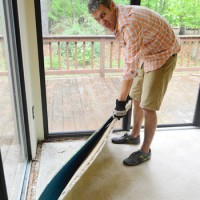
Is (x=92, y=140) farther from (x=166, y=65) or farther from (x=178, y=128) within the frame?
(x=178, y=128)

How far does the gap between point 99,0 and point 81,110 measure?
4.56 ft

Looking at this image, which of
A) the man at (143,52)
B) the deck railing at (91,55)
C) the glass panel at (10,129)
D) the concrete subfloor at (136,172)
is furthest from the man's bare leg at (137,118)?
the glass panel at (10,129)

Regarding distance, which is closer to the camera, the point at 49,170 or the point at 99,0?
the point at 99,0

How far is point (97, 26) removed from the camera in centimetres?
211

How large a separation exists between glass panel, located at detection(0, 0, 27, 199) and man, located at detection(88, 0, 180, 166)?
0.61 meters

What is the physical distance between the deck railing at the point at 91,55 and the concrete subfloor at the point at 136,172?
0.80 m

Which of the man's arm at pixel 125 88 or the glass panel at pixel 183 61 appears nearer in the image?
the man's arm at pixel 125 88

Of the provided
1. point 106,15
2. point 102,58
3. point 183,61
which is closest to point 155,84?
point 106,15

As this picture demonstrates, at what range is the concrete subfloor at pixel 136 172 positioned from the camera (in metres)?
1.62

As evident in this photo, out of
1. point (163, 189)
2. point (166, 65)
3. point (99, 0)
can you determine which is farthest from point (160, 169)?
point (99, 0)

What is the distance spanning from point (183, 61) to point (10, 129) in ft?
7.02

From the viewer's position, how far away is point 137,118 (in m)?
2.12

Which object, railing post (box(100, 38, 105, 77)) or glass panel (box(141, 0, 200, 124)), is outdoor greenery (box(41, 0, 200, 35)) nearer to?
glass panel (box(141, 0, 200, 124))

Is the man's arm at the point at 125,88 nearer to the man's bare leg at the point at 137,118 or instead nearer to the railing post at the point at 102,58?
the man's bare leg at the point at 137,118
